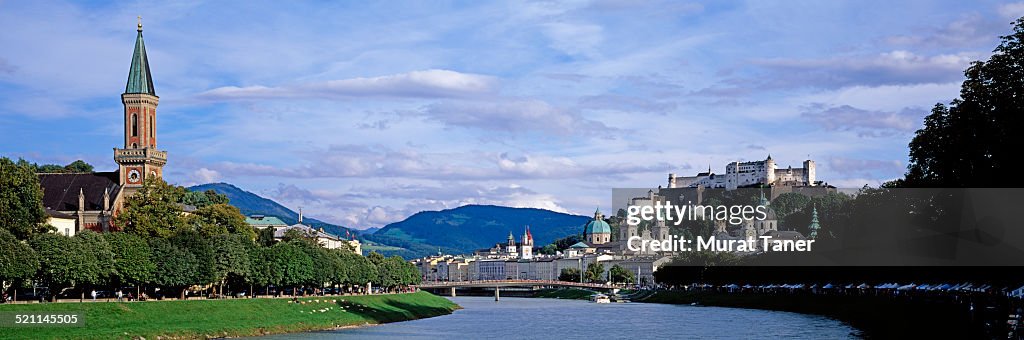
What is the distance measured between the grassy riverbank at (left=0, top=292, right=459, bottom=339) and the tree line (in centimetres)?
280

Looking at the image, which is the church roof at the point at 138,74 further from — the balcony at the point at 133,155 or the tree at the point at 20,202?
the tree at the point at 20,202

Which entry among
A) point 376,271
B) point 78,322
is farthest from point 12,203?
point 376,271

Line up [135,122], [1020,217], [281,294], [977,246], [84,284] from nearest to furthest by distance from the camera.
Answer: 1. [1020,217]
2. [977,246]
3. [84,284]
4. [281,294]
5. [135,122]

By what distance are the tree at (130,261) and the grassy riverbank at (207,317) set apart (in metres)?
3.06

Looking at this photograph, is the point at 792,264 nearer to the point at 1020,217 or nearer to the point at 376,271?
the point at 376,271

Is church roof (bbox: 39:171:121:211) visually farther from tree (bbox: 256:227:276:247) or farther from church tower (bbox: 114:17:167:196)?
tree (bbox: 256:227:276:247)

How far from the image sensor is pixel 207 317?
68.6m

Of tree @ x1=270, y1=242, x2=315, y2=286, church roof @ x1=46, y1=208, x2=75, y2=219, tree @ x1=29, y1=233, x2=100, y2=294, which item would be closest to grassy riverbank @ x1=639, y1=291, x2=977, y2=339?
tree @ x1=270, y1=242, x2=315, y2=286

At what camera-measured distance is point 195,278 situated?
3002 inches

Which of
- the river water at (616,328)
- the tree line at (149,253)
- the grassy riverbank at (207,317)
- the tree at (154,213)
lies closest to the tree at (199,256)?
the tree line at (149,253)

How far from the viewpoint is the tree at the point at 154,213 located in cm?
8538

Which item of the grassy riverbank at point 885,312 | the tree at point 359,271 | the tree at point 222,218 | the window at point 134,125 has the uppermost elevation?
the window at point 134,125

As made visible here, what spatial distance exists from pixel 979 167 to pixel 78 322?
39424mm

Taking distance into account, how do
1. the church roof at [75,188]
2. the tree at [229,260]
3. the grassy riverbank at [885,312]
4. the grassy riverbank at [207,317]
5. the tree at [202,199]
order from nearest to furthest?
the grassy riverbank at [207,317], the grassy riverbank at [885,312], the tree at [229,260], the church roof at [75,188], the tree at [202,199]
